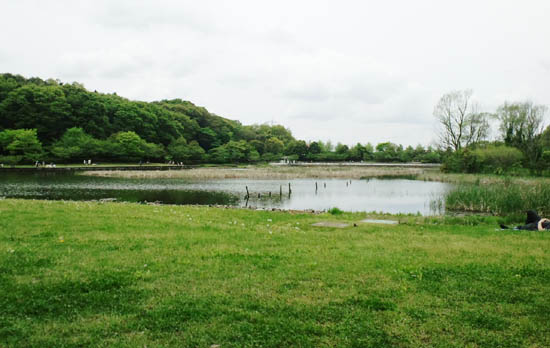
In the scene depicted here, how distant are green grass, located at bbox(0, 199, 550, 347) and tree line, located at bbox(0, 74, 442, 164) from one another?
7050cm

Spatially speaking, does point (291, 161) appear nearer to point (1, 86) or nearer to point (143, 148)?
point (143, 148)

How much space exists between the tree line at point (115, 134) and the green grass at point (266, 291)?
7050 cm

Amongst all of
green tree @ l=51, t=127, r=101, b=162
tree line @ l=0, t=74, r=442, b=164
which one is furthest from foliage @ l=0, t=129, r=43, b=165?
green tree @ l=51, t=127, r=101, b=162

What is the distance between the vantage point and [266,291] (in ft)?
19.2

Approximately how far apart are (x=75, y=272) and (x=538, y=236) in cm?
1120

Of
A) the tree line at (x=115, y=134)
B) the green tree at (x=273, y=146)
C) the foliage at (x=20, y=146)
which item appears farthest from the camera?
the green tree at (x=273, y=146)

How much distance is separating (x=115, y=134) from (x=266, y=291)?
88.6 metres

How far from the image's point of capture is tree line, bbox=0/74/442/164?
245 feet

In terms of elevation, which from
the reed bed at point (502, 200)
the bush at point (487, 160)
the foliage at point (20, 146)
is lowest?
the reed bed at point (502, 200)

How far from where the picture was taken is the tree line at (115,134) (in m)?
74.7

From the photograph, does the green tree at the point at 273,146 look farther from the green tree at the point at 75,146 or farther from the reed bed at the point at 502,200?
the reed bed at the point at 502,200

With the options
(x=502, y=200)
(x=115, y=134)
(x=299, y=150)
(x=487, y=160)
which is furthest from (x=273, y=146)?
(x=502, y=200)

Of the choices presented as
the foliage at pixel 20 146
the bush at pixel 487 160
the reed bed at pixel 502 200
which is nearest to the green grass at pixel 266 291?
the reed bed at pixel 502 200

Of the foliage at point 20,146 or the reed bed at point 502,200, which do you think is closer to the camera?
the reed bed at point 502,200
